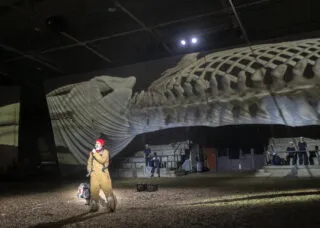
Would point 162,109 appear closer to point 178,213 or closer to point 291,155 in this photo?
point 178,213

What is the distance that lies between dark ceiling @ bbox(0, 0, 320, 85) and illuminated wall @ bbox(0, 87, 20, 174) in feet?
5.78

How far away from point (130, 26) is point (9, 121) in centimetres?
863

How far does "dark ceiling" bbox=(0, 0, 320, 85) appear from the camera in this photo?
474 inches

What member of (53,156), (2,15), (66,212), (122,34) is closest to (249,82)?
(122,34)

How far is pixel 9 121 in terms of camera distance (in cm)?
1708

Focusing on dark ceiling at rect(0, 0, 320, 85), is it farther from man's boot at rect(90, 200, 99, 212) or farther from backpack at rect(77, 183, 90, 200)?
man's boot at rect(90, 200, 99, 212)

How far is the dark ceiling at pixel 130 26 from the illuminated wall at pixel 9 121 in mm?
1762

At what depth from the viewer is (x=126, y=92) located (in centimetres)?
1305

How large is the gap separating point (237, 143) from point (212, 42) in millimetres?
7429

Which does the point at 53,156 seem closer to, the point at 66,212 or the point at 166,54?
the point at 166,54

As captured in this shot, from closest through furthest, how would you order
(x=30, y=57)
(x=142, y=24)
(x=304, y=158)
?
(x=142, y=24), (x=304, y=158), (x=30, y=57)

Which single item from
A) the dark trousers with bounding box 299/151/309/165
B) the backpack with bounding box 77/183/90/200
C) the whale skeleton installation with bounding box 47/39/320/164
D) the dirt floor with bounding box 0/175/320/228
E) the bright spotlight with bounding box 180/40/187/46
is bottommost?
the dirt floor with bounding box 0/175/320/228

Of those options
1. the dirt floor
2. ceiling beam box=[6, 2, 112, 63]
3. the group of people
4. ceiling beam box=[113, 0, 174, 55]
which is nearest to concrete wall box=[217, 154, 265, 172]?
the group of people

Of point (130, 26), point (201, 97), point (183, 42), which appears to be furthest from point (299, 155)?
point (130, 26)
